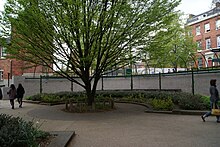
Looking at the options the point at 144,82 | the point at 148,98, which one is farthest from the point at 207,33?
the point at 148,98

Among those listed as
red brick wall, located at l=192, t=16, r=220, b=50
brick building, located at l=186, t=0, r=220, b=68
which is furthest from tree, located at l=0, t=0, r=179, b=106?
red brick wall, located at l=192, t=16, r=220, b=50

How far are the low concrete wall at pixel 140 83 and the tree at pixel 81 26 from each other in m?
6.94

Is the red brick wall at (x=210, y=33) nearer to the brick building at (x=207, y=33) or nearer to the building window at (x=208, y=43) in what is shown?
the brick building at (x=207, y=33)

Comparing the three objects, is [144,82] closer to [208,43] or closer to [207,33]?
[208,43]

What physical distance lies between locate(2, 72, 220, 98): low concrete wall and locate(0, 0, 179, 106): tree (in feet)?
22.8

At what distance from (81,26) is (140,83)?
12909 millimetres

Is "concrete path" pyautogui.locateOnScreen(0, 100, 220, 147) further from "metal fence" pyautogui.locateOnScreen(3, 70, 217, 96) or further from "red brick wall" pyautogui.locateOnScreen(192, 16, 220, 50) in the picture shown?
"red brick wall" pyautogui.locateOnScreen(192, 16, 220, 50)

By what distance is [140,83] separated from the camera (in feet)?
75.7

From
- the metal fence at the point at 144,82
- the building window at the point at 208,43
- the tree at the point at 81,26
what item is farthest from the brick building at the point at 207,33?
the tree at the point at 81,26

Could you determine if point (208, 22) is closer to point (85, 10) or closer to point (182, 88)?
point (182, 88)

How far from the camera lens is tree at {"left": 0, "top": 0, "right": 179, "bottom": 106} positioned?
37.9ft

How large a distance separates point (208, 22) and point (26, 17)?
43.4 m

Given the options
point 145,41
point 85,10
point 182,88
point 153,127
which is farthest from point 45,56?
point 182,88

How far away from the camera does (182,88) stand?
19156 mm
